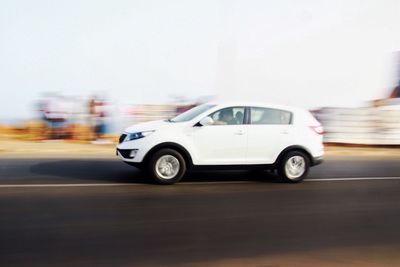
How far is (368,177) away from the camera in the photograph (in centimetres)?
1018

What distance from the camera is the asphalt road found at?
4.85m

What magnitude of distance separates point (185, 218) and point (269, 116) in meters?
3.49

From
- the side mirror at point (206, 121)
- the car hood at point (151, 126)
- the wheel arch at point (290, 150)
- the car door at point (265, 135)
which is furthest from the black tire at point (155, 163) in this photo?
the wheel arch at point (290, 150)

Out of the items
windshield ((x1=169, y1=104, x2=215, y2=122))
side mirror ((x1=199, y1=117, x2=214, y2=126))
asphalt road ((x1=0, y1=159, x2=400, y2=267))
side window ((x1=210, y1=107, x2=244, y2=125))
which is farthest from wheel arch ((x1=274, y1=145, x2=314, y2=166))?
windshield ((x1=169, y1=104, x2=215, y2=122))

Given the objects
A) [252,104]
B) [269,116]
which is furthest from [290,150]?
→ [252,104]

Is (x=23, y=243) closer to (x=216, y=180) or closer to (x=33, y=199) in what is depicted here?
(x=33, y=199)

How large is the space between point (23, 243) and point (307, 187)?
546 cm

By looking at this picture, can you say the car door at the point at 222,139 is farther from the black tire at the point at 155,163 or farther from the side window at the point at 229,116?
the black tire at the point at 155,163

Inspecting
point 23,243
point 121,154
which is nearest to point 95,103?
point 121,154

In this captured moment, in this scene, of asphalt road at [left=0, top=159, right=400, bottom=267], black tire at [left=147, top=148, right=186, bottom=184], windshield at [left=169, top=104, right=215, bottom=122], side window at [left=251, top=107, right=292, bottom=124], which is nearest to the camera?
asphalt road at [left=0, top=159, right=400, bottom=267]

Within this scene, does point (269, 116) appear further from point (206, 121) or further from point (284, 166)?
point (206, 121)

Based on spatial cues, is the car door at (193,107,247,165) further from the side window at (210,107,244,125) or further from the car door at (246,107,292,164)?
the car door at (246,107,292,164)

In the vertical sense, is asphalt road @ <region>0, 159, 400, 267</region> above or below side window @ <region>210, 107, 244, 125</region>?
below

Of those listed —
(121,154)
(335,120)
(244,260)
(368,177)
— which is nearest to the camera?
(244,260)
